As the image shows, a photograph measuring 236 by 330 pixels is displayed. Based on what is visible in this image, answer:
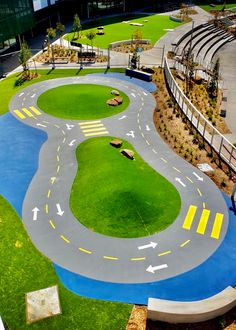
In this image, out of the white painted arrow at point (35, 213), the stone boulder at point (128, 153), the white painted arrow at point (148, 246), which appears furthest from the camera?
the stone boulder at point (128, 153)

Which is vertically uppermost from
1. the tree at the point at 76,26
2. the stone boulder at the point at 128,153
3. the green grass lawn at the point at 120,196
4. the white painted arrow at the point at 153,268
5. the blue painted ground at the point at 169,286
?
the tree at the point at 76,26

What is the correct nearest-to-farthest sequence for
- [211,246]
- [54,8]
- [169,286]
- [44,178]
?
[169,286] < [211,246] < [44,178] < [54,8]

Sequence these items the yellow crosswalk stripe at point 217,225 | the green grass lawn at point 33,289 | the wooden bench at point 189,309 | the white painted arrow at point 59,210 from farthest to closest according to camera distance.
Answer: the white painted arrow at point 59,210 → the yellow crosswalk stripe at point 217,225 → the green grass lawn at point 33,289 → the wooden bench at point 189,309

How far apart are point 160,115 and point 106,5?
65.4m

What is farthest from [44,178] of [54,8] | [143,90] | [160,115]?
[54,8]

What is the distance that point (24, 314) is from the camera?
19.2m

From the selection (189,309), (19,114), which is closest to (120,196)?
(189,309)

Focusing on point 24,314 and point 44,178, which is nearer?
point 24,314

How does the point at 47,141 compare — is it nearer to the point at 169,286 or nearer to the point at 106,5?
the point at 169,286

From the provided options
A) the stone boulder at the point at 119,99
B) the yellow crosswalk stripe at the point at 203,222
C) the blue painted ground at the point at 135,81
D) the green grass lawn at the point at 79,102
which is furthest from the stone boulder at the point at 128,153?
the blue painted ground at the point at 135,81

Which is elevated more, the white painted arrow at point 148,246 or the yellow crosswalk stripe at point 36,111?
the yellow crosswalk stripe at point 36,111

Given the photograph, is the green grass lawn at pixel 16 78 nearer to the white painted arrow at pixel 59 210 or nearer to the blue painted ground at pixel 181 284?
the white painted arrow at pixel 59 210

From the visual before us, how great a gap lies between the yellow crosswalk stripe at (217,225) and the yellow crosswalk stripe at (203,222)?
2.23 ft

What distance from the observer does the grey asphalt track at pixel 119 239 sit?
22.0 m
